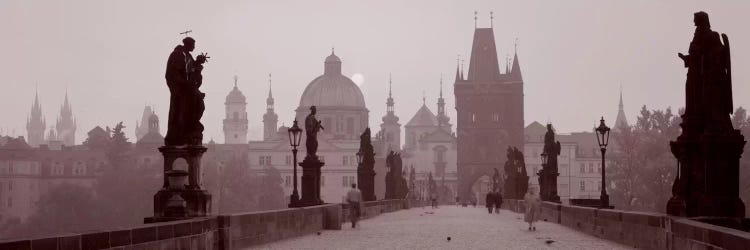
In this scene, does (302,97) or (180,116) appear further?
(302,97)

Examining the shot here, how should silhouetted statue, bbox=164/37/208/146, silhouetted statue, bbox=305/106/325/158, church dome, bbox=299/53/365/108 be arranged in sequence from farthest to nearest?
church dome, bbox=299/53/365/108
silhouetted statue, bbox=305/106/325/158
silhouetted statue, bbox=164/37/208/146

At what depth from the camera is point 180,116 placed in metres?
19.4

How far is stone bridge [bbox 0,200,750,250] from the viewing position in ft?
43.7

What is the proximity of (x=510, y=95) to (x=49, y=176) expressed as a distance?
2623 inches

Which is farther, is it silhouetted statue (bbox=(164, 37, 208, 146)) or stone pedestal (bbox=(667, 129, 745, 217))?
silhouetted statue (bbox=(164, 37, 208, 146))

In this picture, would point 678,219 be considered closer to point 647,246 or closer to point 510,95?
point 647,246

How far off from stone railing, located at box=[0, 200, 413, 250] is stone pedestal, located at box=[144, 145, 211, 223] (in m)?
0.36

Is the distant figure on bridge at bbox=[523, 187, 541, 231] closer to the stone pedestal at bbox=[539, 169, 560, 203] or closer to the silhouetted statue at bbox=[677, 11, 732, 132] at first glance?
the stone pedestal at bbox=[539, 169, 560, 203]

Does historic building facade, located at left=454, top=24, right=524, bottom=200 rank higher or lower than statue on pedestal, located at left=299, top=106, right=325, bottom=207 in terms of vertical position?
higher

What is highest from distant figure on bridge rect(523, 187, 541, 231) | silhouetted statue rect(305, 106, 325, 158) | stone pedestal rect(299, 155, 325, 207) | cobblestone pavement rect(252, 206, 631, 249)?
silhouetted statue rect(305, 106, 325, 158)

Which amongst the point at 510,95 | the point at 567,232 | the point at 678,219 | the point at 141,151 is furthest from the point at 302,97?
the point at 678,219

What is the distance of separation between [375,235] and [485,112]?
128m

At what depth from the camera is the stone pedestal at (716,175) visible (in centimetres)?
1717

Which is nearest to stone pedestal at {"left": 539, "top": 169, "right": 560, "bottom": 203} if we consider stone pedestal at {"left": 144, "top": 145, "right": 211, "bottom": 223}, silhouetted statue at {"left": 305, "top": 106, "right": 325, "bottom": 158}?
silhouetted statue at {"left": 305, "top": 106, "right": 325, "bottom": 158}
